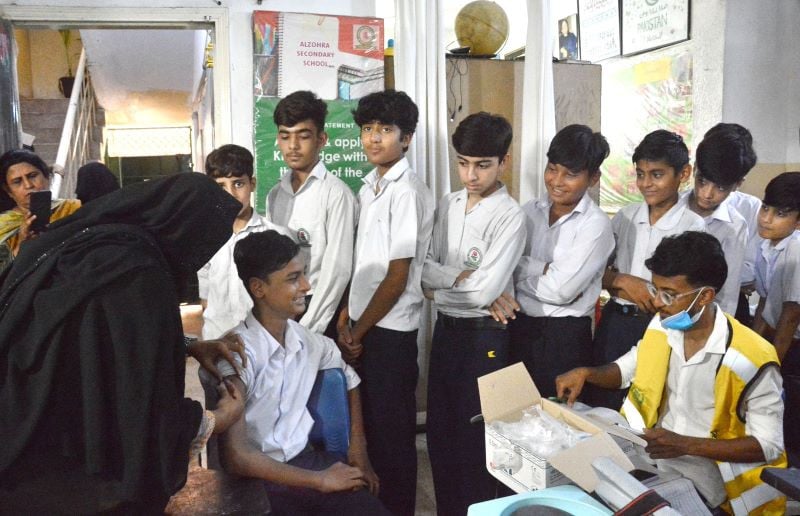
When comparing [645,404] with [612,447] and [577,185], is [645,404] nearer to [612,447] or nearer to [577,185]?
[612,447]

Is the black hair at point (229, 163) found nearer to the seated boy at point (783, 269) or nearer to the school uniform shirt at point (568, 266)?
the school uniform shirt at point (568, 266)

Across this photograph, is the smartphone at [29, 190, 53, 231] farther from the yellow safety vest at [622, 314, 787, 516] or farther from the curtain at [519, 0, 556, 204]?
the yellow safety vest at [622, 314, 787, 516]

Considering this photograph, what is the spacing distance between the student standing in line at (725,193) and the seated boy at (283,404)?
59.2 inches

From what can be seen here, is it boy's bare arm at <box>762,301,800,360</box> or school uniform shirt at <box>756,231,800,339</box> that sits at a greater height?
school uniform shirt at <box>756,231,800,339</box>

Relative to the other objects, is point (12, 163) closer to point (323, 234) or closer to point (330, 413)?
point (323, 234)

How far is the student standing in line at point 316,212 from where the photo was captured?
2449 millimetres

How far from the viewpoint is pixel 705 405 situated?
5.72 feet

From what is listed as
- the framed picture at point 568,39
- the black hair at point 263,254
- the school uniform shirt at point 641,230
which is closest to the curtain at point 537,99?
the school uniform shirt at point 641,230

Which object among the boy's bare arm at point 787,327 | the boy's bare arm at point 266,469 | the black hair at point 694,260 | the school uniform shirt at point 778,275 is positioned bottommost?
the boy's bare arm at point 266,469

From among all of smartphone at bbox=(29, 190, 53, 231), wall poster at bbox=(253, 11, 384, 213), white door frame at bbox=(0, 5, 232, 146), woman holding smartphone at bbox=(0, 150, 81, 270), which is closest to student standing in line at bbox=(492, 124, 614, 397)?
wall poster at bbox=(253, 11, 384, 213)

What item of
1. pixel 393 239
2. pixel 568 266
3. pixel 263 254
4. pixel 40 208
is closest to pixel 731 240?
pixel 568 266

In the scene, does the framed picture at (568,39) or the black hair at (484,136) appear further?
the framed picture at (568,39)

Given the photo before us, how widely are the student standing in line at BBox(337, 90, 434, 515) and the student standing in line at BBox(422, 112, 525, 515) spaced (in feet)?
0.35

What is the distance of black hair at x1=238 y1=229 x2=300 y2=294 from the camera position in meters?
1.96
